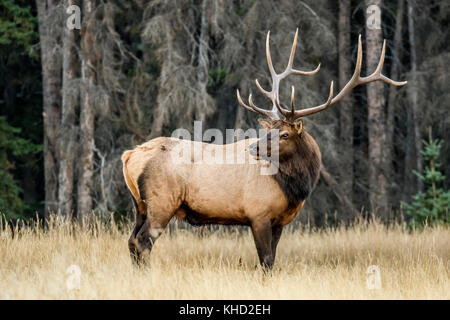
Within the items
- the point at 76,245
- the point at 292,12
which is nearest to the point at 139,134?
the point at 292,12

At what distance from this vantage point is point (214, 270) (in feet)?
22.0

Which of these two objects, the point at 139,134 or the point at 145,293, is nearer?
the point at 145,293

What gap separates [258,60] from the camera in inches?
519

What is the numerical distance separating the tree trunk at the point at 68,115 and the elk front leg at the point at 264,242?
21.5ft

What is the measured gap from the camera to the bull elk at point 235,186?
23.0ft

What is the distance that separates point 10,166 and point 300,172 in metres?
9.95

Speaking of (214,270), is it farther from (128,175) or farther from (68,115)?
(68,115)

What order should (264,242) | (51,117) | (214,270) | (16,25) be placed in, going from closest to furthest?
(214,270) < (264,242) < (51,117) < (16,25)

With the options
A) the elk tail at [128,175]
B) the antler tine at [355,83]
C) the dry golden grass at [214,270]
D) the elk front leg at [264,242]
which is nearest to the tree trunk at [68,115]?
the dry golden grass at [214,270]

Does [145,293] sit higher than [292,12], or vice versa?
[292,12]

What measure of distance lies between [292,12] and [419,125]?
540 cm

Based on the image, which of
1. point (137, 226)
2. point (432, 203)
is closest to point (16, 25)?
point (137, 226)

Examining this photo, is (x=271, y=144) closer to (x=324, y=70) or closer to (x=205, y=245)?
(x=205, y=245)

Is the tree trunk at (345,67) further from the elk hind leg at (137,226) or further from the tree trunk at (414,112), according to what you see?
the elk hind leg at (137,226)
